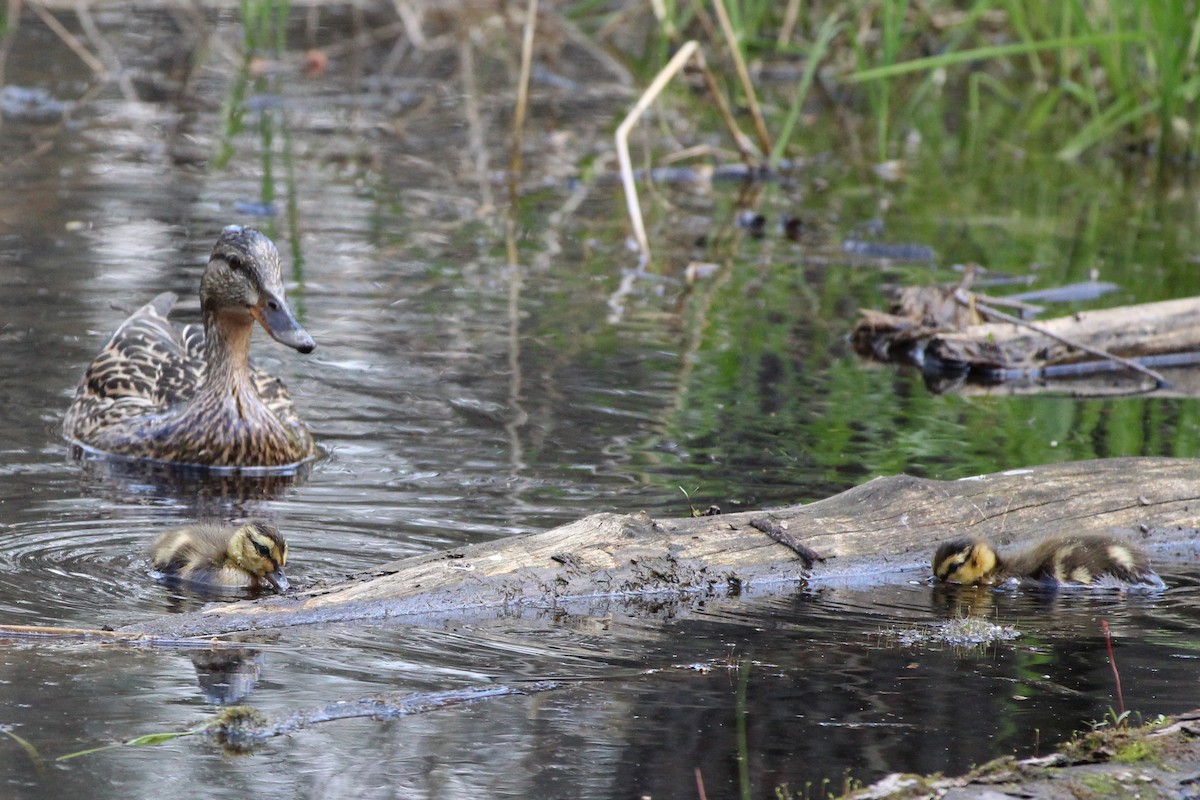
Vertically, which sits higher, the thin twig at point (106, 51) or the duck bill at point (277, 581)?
the thin twig at point (106, 51)

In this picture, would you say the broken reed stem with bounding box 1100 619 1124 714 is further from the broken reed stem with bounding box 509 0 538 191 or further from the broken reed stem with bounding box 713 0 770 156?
the broken reed stem with bounding box 509 0 538 191

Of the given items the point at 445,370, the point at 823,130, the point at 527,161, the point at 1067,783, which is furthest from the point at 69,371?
the point at 823,130

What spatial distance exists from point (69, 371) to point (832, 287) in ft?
13.6

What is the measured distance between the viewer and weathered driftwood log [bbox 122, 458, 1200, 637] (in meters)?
4.61

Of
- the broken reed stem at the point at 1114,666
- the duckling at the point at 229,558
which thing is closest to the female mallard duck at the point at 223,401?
the duckling at the point at 229,558

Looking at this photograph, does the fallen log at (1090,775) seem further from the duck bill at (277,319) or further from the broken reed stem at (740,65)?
the broken reed stem at (740,65)

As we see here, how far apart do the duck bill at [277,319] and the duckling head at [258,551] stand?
54.7 inches

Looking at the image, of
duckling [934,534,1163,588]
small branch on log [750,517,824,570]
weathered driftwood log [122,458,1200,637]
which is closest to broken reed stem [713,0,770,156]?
weathered driftwood log [122,458,1200,637]

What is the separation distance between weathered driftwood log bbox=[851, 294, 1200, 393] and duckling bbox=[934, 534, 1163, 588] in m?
2.81

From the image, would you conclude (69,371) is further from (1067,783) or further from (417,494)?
(1067,783)

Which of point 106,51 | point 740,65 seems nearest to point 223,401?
point 740,65

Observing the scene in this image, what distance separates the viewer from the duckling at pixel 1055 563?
5.25m

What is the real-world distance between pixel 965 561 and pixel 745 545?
63 centimetres

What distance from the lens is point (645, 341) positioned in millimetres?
8430
